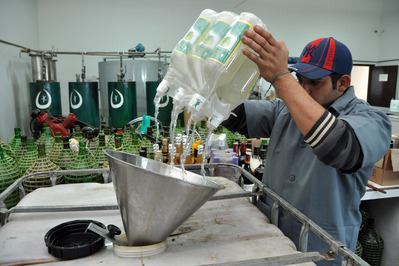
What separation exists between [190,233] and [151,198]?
0.24m

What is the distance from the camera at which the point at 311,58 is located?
3.55ft

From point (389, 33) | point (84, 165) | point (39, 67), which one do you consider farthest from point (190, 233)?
point (389, 33)

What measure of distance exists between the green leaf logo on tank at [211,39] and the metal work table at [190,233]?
50 centimetres

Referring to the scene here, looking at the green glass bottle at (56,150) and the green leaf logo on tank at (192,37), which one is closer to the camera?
the green leaf logo on tank at (192,37)

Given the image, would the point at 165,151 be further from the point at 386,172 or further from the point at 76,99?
the point at 76,99

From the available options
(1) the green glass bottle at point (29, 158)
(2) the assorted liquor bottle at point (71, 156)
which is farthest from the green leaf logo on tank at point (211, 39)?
(1) the green glass bottle at point (29, 158)

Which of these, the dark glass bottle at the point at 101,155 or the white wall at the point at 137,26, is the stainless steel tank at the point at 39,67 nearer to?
the white wall at the point at 137,26

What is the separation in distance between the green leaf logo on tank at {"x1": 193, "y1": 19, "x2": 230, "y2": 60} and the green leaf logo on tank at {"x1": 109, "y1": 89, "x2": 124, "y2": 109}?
2985 millimetres

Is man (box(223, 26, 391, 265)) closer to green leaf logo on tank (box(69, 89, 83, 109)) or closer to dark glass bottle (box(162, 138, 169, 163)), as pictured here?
dark glass bottle (box(162, 138, 169, 163))

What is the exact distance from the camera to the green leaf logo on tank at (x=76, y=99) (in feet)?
11.6

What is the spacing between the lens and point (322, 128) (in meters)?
0.77

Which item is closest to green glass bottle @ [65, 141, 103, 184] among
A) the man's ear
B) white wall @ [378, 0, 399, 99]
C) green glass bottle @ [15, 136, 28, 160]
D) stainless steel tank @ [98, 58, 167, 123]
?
green glass bottle @ [15, 136, 28, 160]

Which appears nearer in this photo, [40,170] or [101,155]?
[40,170]

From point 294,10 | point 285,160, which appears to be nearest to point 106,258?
point 285,160
